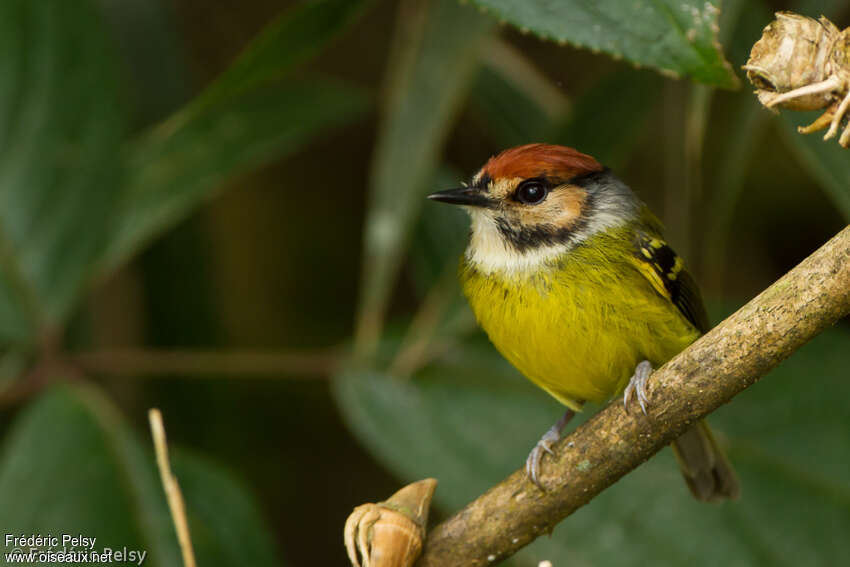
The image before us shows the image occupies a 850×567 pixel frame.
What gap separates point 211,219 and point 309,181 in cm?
46

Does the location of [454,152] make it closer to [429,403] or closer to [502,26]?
[502,26]

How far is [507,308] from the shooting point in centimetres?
211

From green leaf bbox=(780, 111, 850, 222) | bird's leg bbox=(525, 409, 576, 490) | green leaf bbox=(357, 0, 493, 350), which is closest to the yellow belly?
bird's leg bbox=(525, 409, 576, 490)

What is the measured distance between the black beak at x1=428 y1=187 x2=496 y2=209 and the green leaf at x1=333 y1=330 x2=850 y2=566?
0.80 meters

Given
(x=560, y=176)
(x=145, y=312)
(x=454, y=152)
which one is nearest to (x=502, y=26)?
(x=454, y=152)

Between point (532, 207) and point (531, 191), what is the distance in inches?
1.9

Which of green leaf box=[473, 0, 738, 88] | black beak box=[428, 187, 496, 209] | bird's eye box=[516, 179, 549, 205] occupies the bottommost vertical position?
green leaf box=[473, 0, 738, 88]

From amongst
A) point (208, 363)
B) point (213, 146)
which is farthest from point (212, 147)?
point (208, 363)

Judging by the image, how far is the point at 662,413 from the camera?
1408 millimetres

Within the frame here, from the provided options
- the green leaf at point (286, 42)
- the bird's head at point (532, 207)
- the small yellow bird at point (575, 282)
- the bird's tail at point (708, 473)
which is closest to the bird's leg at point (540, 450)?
the small yellow bird at point (575, 282)

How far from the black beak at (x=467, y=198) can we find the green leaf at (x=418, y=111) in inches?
16.6

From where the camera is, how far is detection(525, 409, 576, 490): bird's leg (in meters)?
1.54

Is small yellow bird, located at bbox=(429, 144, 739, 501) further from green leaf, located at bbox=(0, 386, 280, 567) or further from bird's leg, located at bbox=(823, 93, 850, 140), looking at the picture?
green leaf, located at bbox=(0, 386, 280, 567)

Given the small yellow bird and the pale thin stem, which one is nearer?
the pale thin stem
